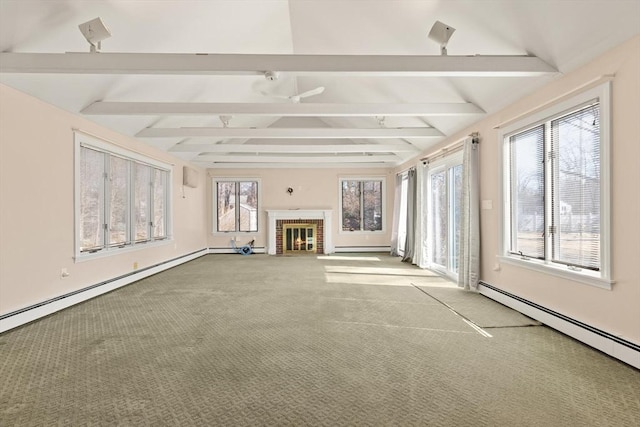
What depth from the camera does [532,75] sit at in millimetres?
3559

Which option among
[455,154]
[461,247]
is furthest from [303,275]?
[455,154]

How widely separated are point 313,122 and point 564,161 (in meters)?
6.58

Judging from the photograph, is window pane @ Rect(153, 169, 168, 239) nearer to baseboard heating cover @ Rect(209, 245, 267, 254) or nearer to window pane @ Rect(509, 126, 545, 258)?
baseboard heating cover @ Rect(209, 245, 267, 254)

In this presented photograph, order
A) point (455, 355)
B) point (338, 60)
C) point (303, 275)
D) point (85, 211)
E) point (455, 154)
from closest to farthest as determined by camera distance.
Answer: point (455, 355), point (338, 60), point (85, 211), point (455, 154), point (303, 275)

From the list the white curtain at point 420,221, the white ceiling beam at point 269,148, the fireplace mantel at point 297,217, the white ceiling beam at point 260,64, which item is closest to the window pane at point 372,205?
the fireplace mantel at point 297,217

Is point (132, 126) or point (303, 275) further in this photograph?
point (303, 275)

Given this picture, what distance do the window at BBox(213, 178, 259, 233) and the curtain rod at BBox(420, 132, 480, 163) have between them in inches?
202

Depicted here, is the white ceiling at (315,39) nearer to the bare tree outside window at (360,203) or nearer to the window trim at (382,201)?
the window trim at (382,201)

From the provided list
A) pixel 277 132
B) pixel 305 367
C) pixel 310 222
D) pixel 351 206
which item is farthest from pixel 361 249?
pixel 305 367

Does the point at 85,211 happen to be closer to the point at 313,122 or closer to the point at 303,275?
the point at 303,275

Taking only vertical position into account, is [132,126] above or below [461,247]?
above

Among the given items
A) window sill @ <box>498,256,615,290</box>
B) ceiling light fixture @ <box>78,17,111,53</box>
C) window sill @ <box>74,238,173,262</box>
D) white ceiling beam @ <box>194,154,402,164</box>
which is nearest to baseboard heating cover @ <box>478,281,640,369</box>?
window sill @ <box>498,256,615,290</box>

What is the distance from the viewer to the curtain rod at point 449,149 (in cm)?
529

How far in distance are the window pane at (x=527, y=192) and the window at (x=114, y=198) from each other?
5.60m
